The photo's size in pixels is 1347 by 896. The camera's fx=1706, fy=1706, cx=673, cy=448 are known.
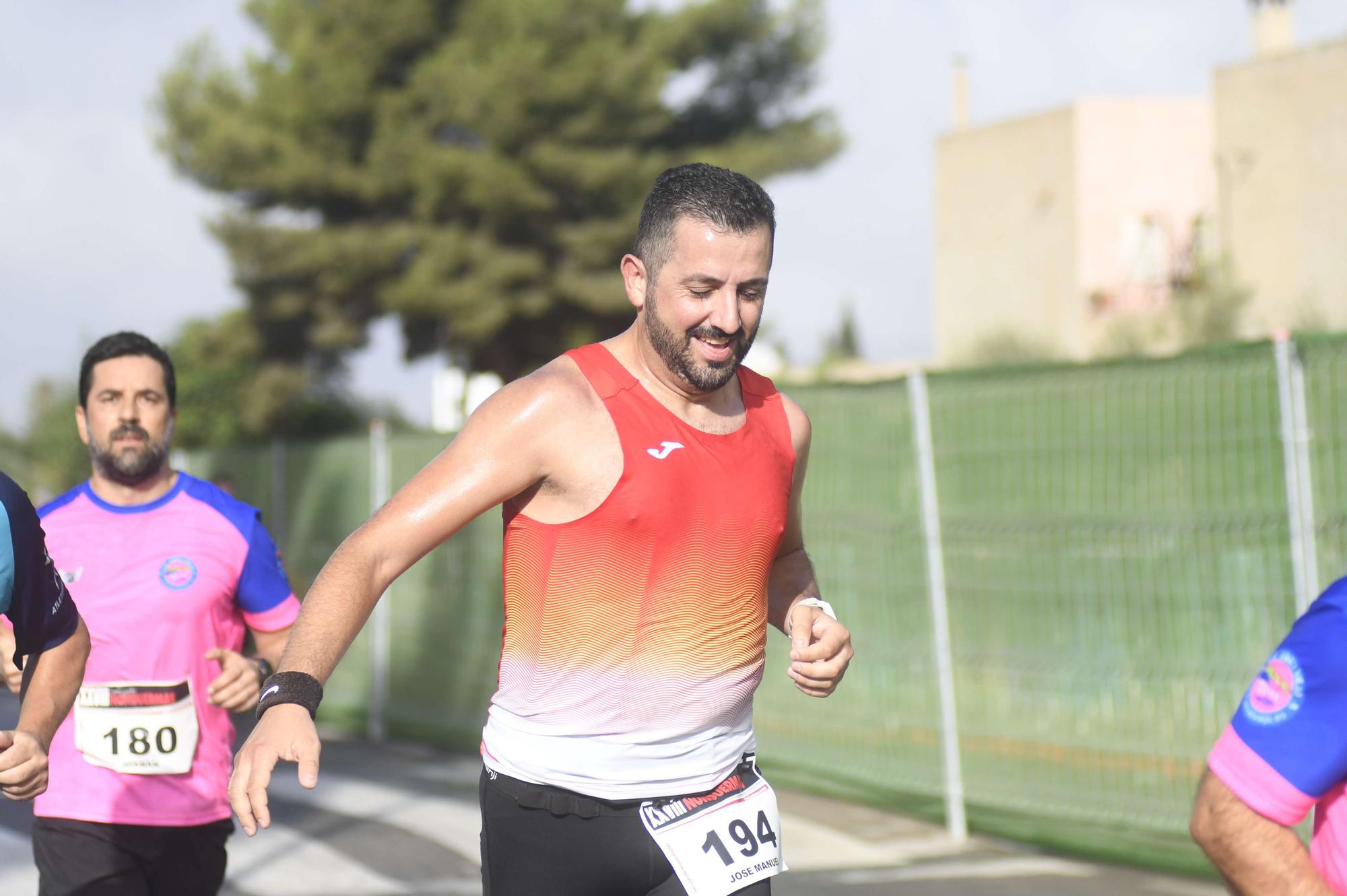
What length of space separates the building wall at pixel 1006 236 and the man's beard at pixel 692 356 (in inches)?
1366

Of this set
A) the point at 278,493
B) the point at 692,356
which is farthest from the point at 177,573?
the point at 278,493

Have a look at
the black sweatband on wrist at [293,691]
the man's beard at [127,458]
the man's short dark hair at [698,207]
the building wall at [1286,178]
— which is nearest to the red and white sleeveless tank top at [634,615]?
the man's short dark hair at [698,207]

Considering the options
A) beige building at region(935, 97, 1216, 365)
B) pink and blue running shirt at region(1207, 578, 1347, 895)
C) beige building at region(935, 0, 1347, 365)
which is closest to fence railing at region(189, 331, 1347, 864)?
pink and blue running shirt at region(1207, 578, 1347, 895)

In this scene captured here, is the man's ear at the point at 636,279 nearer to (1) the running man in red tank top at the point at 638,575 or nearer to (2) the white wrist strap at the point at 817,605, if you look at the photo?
(1) the running man in red tank top at the point at 638,575

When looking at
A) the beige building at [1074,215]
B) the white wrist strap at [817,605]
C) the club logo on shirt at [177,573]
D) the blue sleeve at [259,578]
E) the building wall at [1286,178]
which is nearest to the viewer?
the white wrist strap at [817,605]

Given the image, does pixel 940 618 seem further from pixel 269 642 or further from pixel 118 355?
pixel 118 355

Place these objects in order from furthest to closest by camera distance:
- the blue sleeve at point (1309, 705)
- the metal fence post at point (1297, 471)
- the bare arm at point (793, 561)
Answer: the metal fence post at point (1297, 471)
the bare arm at point (793, 561)
the blue sleeve at point (1309, 705)

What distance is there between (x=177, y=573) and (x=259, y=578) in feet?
0.82

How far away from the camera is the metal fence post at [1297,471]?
702cm

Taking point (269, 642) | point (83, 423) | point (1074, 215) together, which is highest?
point (1074, 215)

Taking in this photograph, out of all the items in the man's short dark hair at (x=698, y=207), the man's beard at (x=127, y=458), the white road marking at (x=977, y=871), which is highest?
the man's short dark hair at (x=698, y=207)

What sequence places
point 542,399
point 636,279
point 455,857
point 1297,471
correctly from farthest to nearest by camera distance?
point 455,857, point 1297,471, point 636,279, point 542,399

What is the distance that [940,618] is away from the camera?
8750 mm

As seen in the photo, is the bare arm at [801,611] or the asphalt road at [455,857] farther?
the asphalt road at [455,857]
